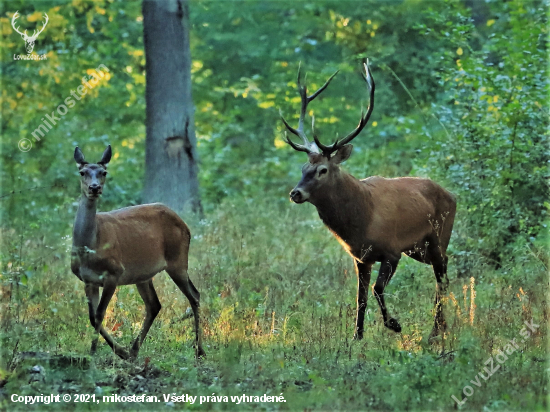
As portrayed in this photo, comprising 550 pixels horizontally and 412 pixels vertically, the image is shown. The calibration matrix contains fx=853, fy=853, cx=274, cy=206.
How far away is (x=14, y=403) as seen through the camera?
5.62m

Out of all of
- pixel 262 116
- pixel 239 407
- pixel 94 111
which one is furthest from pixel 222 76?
pixel 239 407

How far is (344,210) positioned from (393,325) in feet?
3.87

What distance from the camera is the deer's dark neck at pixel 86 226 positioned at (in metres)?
7.09

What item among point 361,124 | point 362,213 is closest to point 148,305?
point 362,213

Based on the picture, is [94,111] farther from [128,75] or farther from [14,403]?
[14,403]

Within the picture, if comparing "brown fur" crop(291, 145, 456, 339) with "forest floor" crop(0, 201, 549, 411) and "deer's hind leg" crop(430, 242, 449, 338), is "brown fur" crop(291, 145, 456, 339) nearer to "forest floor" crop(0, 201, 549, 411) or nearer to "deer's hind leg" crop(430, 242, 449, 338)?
"deer's hind leg" crop(430, 242, 449, 338)

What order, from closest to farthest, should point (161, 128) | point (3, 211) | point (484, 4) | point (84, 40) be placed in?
1. point (161, 128)
2. point (3, 211)
3. point (84, 40)
4. point (484, 4)

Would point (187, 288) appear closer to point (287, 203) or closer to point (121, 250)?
point (121, 250)

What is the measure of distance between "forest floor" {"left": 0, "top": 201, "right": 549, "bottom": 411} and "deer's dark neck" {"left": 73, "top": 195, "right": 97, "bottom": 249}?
62cm

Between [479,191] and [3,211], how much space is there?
9.07 meters

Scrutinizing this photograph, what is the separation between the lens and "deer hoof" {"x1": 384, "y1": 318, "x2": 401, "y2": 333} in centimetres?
789

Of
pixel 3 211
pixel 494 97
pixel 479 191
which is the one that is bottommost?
pixel 3 211

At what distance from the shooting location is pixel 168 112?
13.2 metres

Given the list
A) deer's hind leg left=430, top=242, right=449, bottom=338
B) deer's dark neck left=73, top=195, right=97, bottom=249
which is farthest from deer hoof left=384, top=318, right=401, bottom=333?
deer's dark neck left=73, top=195, right=97, bottom=249
